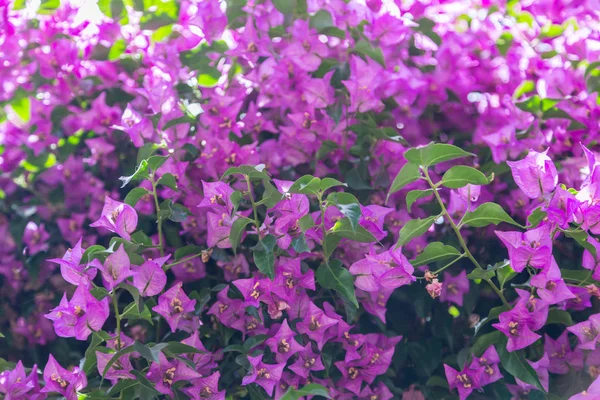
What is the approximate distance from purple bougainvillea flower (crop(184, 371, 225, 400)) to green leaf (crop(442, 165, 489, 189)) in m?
0.34

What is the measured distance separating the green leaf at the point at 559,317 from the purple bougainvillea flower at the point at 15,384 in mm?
613

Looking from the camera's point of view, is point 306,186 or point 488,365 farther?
point 488,365

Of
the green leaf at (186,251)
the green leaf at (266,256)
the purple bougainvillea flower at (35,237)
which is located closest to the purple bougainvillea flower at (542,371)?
the green leaf at (266,256)

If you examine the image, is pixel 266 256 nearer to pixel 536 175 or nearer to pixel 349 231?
pixel 349 231

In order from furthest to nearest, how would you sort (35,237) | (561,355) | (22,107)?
(22,107)
(35,237)
(561,355)

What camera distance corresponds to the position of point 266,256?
0.81m

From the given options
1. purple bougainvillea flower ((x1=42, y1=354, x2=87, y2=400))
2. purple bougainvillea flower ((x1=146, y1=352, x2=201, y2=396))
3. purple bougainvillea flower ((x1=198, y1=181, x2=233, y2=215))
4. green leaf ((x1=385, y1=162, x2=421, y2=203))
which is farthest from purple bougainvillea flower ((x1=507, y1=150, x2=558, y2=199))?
purple bougainvillea flower ((x1=42, y1=354, x2=87, y2=400))

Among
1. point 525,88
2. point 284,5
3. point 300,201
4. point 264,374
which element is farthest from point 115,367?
point 525,88

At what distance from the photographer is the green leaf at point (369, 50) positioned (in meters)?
1.01

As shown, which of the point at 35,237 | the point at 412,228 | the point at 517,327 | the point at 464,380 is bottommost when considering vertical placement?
the point at 35,237

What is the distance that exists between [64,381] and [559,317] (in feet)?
1.89

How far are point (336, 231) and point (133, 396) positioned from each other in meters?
0.29

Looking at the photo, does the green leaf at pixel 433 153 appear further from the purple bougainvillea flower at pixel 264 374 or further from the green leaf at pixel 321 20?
the green leaf at pixel 321 20

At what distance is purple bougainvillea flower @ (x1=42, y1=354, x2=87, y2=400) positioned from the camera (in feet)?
2.68
